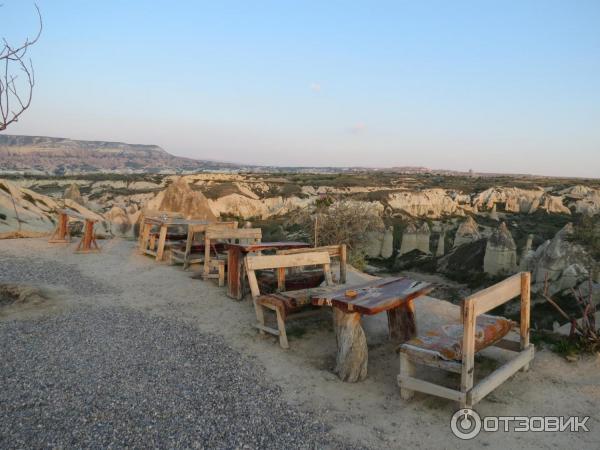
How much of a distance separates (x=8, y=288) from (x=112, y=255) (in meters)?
4.42

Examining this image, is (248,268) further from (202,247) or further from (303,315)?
(202,247)

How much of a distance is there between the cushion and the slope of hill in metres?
123

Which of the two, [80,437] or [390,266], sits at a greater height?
[80,437]

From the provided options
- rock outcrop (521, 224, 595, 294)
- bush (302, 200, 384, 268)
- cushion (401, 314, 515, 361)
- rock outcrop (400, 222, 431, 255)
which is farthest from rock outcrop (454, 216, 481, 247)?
cushion (401, 314, 515, 361)

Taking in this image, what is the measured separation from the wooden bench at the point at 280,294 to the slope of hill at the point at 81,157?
394 ft

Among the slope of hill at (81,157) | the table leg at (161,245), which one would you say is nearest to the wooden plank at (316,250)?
the table leg at (161,245)

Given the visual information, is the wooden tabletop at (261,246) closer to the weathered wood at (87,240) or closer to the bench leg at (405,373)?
the bench leg at (405,373)

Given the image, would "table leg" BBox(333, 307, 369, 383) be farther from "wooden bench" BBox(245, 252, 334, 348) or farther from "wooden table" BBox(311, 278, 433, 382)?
"wooden bench" BBox(245, 252, 334, 348)

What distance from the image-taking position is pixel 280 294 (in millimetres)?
7312

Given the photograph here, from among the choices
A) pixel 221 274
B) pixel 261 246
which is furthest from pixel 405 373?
pixel 221 274

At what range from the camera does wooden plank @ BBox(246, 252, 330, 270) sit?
24.2ft

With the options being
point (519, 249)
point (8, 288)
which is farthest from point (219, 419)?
point (519, 249)

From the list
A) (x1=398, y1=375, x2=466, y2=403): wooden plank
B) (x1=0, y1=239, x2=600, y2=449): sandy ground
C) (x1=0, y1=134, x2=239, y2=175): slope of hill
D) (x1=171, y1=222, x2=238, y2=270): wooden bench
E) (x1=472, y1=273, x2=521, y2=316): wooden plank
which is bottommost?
(x1=0, y1=239, x2=600, y2=449): sandy ground

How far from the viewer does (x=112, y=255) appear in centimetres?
1329
